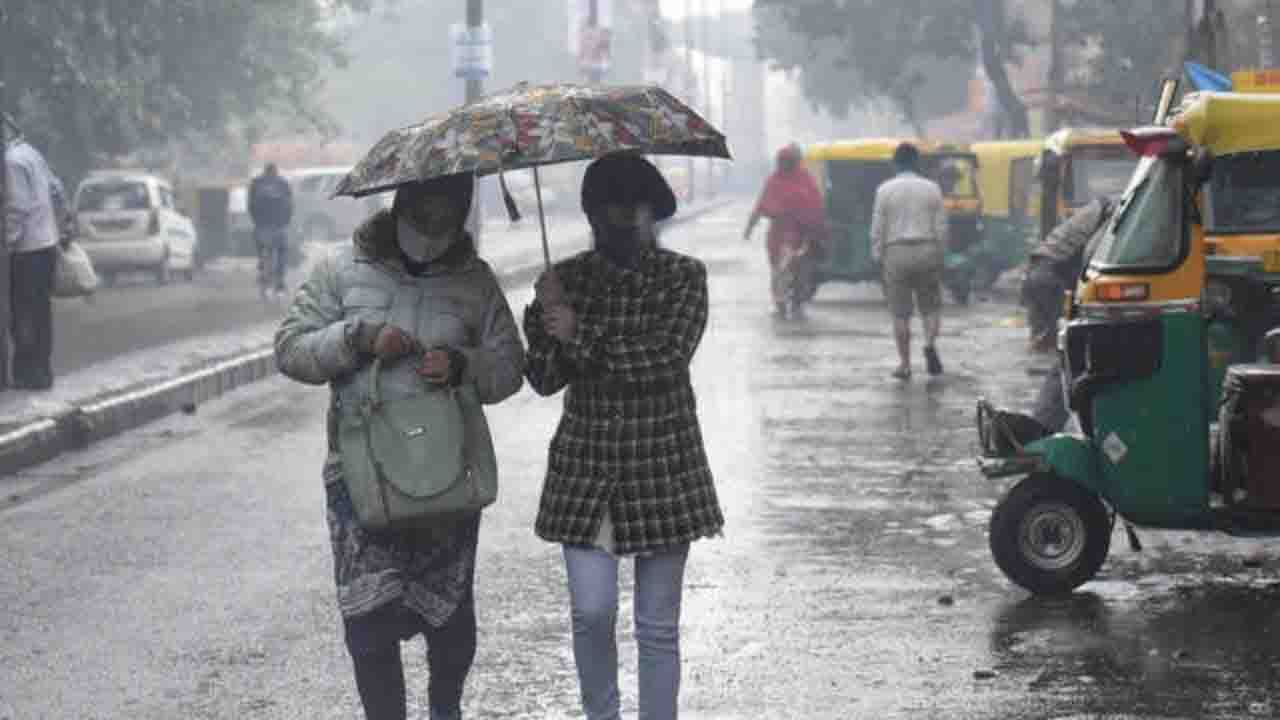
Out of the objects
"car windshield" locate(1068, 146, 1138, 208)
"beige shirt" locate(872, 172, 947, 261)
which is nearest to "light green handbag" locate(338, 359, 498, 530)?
"beige shirt" locate(872, 172, 947, 261)

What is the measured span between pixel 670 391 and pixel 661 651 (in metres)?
0.63

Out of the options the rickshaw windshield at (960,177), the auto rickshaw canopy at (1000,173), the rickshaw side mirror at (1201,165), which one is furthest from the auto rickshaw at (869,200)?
the rickshaw side mirror at (1201,165)

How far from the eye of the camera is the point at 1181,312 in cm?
932

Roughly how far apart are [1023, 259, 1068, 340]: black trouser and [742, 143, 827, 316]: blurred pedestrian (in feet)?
12.6

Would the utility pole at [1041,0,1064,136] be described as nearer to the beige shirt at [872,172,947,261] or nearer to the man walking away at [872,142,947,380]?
the man walking away at [872,142,947,380]

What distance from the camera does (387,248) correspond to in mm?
6262


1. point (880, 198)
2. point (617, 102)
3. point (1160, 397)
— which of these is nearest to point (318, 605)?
point (1160, 397)

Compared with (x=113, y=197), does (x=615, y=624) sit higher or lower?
higher

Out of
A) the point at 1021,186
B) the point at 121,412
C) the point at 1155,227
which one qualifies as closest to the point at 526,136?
the point at 1155,227

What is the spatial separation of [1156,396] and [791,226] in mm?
18315

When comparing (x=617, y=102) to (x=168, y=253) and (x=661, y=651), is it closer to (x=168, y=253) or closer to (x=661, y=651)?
(x=661, y=651)

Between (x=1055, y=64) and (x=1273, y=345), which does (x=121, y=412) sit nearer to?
(x=1273, y=345)

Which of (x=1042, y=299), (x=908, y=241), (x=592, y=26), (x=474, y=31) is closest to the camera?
(x=908, y=241)

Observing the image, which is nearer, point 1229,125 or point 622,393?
point 622,393
